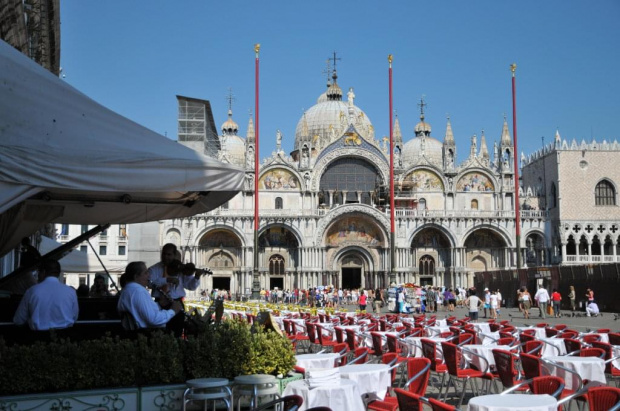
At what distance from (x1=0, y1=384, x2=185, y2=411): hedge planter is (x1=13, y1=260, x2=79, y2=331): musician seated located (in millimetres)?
1082

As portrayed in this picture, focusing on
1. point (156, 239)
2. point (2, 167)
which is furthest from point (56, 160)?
point (156, 239)

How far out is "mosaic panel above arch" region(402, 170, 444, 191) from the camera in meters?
53.9

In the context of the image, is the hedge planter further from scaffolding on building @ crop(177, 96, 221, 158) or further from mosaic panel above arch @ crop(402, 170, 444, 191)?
mosaic panel above arch @ crop(402, 170, 444, 191)

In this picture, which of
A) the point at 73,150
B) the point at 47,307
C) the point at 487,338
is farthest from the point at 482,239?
the point at 73,150

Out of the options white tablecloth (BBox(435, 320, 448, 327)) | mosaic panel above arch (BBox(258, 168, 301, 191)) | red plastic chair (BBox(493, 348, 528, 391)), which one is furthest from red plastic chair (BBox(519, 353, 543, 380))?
mosaic panel above arch (BBox(258, 168, 301, 191))

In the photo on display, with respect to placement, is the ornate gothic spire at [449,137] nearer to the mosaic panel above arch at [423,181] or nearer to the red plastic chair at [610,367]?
the mosaic panel above arch at [423,181]

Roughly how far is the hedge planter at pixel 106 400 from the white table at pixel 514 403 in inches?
107

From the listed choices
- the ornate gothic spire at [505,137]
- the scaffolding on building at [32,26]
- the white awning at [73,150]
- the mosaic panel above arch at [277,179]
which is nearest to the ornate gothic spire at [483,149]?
the ornate gothic spire at [505,137]

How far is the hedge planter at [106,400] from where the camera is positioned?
245 inches

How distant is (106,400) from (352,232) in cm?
4629

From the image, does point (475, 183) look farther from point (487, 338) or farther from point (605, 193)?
point (487, 338)

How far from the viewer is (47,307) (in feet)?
23.9

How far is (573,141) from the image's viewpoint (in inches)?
2218

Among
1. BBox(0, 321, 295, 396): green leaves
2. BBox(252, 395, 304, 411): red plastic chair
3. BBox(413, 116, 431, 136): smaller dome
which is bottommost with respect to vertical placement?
BBox(252, 395, 304, 411): red plastic chair
